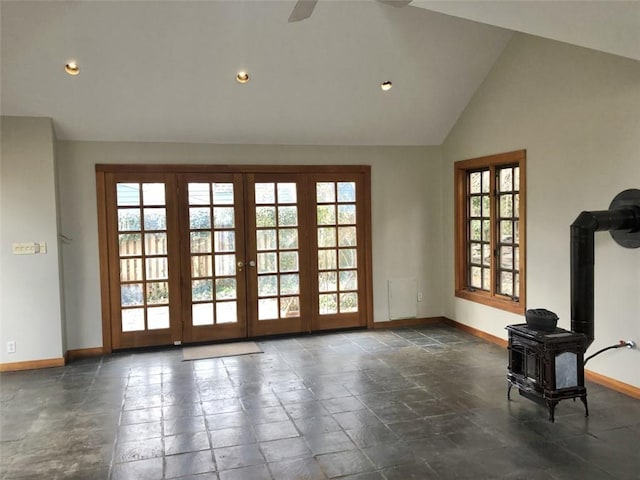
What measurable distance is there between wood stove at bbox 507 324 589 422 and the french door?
3052 mm

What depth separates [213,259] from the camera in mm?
6383

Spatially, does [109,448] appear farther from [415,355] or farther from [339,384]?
[415,355]

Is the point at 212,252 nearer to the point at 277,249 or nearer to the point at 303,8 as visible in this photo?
the point at 277,249

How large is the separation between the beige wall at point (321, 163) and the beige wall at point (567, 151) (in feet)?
3.34

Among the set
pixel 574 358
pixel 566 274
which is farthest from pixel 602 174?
pixel 574 358

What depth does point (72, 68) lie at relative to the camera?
4.89 m

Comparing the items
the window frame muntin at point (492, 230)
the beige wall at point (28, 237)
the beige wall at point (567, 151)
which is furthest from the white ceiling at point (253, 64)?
the window frame muntin at point (492, 230)

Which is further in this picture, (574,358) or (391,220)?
(391,220)

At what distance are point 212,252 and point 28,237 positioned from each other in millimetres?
1925

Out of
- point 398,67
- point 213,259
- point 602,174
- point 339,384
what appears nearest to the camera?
point 602,174

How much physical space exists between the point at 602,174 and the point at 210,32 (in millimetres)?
3601

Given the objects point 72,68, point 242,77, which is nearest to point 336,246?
point 242,77

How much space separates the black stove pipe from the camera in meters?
4.11

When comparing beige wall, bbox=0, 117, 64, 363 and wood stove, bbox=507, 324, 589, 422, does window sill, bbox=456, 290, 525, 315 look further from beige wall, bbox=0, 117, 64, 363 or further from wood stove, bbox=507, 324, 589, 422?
beige wall, bbox=0, 117, 64, 363
